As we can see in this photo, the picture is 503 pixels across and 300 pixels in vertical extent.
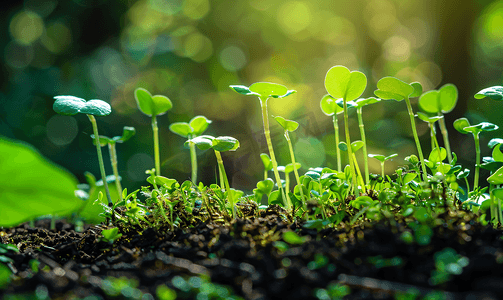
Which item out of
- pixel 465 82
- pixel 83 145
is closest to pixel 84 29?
pixel 83 145

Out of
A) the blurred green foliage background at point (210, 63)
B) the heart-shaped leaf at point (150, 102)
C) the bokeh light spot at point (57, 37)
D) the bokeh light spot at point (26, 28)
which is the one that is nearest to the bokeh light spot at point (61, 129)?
the blurred green foliage background at point (210, 63)

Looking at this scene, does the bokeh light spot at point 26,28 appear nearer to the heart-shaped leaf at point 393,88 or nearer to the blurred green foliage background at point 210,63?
the blurred green foliage background at point 210,63

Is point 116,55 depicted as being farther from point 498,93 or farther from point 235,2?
point 498,93

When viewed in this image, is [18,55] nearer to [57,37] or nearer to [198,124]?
[57,37]

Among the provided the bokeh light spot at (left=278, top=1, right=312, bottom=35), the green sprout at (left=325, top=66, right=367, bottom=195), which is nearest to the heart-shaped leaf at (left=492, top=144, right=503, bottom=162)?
the green sprout at (left=325, top=66, right=367, bottom=195)

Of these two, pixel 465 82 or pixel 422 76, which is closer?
pixel 465 82

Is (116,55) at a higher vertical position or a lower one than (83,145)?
higher
